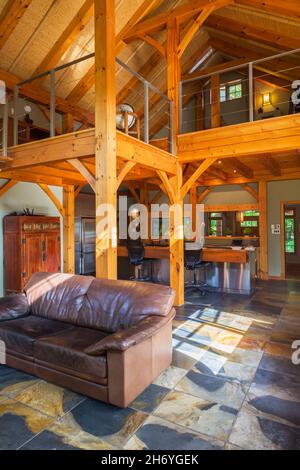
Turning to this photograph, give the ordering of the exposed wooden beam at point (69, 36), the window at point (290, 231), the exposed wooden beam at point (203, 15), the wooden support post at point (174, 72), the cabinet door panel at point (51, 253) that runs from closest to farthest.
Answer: the exposed wooden beam at point (203, 15) → the exposed wooden beam at point (69, 36) → the wooden support post at point (174, 72) → the cabinet door panel at point (51, 253) → the window at point (290, 231)

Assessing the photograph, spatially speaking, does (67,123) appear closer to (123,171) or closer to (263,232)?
(123,171)

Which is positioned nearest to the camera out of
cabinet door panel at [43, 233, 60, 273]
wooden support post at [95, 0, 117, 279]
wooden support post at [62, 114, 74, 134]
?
wooden support post at [95, 0, 117, 279]

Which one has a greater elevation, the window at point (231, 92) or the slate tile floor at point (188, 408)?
the window at point (231, 92)

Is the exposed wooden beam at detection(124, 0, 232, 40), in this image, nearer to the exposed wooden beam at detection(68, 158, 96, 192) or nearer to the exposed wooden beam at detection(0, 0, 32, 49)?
the exposed wooden beam at detection(0, 0, 32, 49)

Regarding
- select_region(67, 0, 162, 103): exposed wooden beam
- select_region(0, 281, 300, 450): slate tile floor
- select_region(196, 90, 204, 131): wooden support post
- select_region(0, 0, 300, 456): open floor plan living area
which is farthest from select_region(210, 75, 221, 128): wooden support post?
select_region(0, 281, 300, 450): slate tile floor

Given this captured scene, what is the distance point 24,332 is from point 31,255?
347 cm

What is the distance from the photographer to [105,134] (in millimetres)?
3344

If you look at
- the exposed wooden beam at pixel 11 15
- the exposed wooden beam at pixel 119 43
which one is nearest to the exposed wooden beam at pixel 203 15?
the exposed wooden beam at pixel 119 43

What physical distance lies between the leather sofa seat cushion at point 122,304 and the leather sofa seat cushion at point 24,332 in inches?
13.6

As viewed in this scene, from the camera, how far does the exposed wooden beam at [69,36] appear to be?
5.18m

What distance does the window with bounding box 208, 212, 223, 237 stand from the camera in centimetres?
1045

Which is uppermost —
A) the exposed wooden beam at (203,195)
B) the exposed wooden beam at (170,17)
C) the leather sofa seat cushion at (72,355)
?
the exposed wooden beam at (170,17)

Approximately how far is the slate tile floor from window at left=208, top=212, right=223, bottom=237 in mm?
6917

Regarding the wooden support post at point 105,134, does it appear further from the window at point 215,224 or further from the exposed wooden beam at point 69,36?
the window at point 215,224
